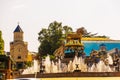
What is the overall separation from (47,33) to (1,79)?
64499mm

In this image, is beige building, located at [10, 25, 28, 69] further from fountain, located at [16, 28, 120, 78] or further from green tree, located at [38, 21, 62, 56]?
fountain, located at [16, 28, 120, 78]

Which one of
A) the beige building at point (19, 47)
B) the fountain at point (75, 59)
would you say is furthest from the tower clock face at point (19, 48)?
the fountain at point (75, 59)

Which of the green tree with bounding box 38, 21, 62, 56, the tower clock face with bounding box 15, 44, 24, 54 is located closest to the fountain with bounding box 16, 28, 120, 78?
the green tree with bounding box 38, 21, 62, 56

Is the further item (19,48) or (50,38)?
(19,48)

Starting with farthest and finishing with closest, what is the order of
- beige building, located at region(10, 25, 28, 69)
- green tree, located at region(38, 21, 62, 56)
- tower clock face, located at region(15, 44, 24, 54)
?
1. tower clock face, located at region(15, 44, 24, 54)
2. beige building, located at region(10, 25, 28, 69)
3. green tree, located at region(38, 21, 62, 56)

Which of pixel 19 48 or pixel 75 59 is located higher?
pixel 19 48

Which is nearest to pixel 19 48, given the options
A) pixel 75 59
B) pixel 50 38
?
pixel 50 38

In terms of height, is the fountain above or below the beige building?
below

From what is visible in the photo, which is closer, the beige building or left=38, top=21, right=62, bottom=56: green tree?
left=38, top=21, right=62, bottom=56: green tree

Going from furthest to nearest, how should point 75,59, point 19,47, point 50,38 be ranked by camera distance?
point 19,47
point 50,38
point 75,59

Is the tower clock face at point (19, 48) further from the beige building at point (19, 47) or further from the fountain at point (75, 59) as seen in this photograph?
the fountain at point (75, 59)

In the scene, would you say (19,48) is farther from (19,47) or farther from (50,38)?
(50,38)

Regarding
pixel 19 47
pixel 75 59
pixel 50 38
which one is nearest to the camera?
pixel 75 59

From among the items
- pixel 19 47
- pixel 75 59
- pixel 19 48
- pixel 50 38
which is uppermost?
pixel 19 47
